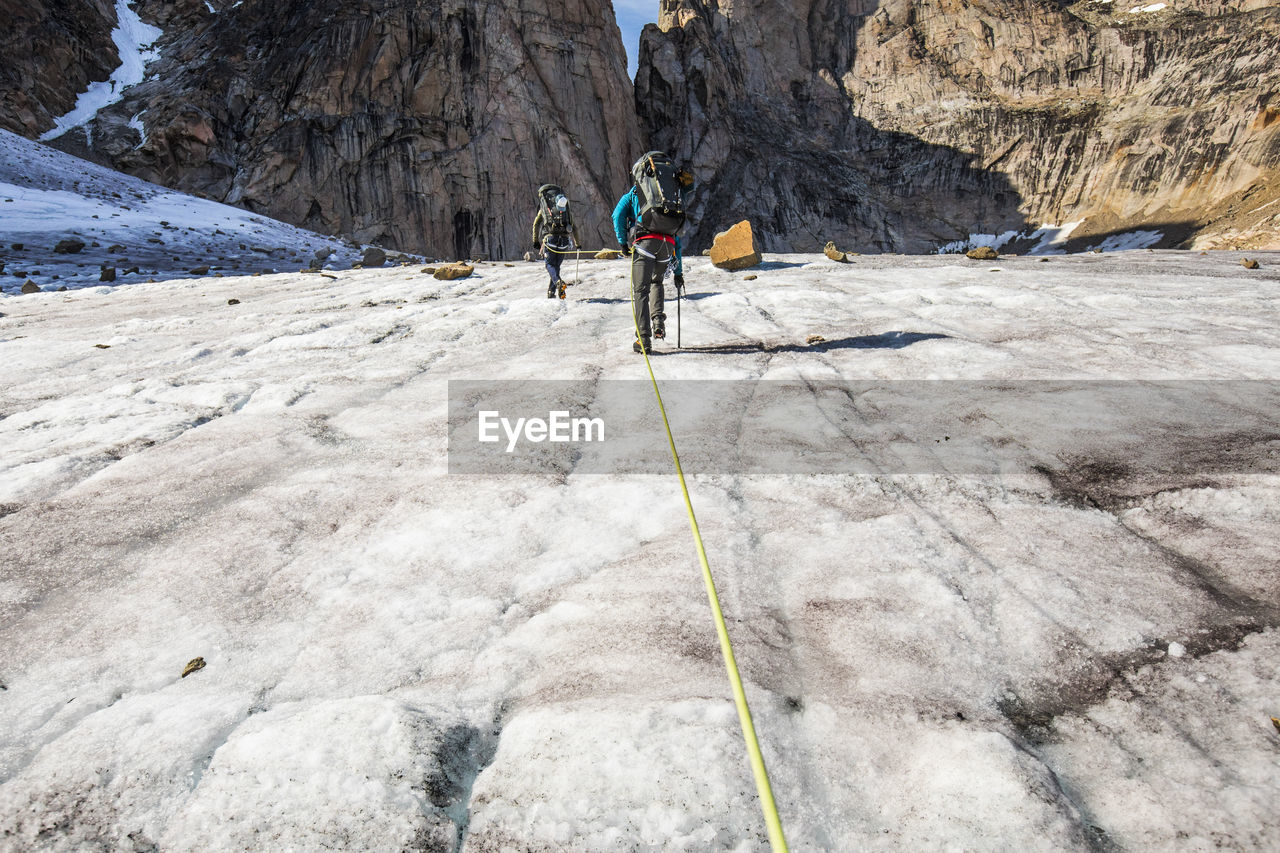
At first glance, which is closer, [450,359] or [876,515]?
[876,515]

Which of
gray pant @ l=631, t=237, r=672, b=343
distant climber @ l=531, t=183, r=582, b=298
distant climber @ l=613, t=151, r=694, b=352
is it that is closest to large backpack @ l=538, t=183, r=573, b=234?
distant climber @ l=531, t=183, r=582, b=298

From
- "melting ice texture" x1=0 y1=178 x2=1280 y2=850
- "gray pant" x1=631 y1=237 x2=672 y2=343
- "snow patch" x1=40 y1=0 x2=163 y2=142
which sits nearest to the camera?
"melting ice texture" x1=0 y1=178 x2=1280 y2=850

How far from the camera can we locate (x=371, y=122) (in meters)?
38.3

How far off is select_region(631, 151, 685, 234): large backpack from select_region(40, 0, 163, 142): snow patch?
48.7 meters

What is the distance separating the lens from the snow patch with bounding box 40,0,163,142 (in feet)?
128

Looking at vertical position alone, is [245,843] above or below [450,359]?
below

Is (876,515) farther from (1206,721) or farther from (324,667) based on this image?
(324,667)

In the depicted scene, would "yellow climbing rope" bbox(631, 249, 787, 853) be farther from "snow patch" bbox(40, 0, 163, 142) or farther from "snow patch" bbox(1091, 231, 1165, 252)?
"snow patch" bbox(40, 0, 163, 142)

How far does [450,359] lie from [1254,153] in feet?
179

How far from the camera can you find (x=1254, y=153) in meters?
39.2

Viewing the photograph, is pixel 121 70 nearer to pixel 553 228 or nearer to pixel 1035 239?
pixel 553 228

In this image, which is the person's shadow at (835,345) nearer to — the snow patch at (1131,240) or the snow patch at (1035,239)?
the snow patch at (1131,240)

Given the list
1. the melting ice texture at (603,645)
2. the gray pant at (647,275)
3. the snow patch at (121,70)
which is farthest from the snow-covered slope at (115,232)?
the snow patch at (121,70)

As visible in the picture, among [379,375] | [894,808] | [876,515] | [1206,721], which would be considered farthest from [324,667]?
[379,375]
